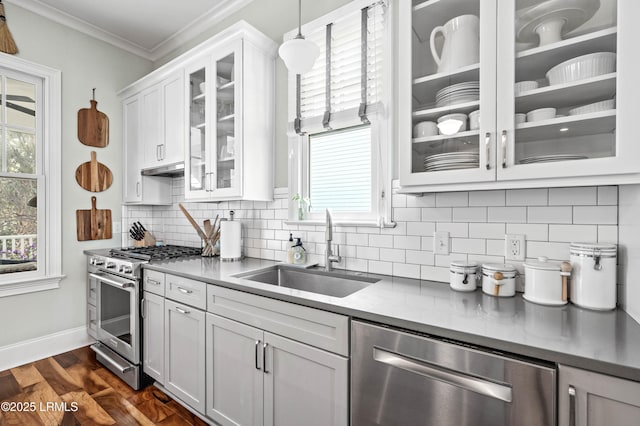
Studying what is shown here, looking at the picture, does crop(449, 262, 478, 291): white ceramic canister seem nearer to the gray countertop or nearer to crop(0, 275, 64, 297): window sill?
the gray countertop

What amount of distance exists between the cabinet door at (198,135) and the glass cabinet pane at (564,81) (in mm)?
2003

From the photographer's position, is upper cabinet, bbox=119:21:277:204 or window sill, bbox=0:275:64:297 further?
window sill, bbox=0:275:64:297

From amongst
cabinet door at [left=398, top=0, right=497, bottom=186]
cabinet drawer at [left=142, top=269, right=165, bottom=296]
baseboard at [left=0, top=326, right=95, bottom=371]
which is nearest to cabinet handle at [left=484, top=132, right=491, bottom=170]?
cabinet door at [left=398, top=0, right=497, bottom=186]

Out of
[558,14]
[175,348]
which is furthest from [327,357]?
[558,14]

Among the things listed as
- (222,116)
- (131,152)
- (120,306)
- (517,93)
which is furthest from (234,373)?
(131,152)

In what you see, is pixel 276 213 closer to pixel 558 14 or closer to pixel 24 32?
pixel 558 14

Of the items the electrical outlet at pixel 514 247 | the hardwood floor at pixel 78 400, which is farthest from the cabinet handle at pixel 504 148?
the hardwood floor at pixel 78 400

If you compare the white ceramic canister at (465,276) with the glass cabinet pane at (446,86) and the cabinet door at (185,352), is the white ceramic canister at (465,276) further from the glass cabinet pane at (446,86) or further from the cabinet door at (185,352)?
the cabinet door at (185,352)

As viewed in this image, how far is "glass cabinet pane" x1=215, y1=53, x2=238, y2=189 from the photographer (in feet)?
7.29

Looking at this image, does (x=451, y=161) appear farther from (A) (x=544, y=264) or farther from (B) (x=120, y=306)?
(B) (x=120, y=306)

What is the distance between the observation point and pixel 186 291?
1.87 meters

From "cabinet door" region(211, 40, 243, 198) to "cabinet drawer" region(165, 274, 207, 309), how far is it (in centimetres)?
67

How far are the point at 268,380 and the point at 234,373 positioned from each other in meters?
0.25

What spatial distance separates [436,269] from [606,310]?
68 cm
